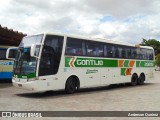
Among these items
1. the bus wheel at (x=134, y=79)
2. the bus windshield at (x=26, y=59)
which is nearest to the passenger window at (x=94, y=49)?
the bus windshield at (x=26, y=59)

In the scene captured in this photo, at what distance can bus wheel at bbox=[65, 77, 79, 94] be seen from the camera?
1612 cm

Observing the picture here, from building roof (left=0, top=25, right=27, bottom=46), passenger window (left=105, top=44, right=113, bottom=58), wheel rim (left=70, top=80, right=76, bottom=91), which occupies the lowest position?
wheel rim (left=70, top=80, right=76, bottom=91)

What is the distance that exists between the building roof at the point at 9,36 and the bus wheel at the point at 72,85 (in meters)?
7.66

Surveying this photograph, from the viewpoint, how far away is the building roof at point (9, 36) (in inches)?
859

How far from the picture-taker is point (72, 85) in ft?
53.9

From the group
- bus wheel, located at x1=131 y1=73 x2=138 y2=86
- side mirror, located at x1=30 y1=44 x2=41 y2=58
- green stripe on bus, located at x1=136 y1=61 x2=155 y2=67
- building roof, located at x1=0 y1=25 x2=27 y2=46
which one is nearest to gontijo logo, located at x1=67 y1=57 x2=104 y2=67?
side mirror, located at x1=30 y1=44 x2=41 y2=58

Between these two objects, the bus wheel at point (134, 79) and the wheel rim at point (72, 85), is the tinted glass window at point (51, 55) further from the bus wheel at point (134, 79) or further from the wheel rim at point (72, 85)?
the bus wheel at point (134, 79)

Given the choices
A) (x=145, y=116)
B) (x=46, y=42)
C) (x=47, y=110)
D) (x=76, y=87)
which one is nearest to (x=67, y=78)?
(x=76, y=87)

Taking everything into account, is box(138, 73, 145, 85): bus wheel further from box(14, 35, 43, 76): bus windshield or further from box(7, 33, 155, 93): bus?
box(14, 35, 43, 76): bus windshield

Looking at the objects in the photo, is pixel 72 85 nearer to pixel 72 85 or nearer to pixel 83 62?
pixel 72 85

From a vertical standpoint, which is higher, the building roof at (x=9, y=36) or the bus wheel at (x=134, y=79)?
the building roof at (x=9, y=36)

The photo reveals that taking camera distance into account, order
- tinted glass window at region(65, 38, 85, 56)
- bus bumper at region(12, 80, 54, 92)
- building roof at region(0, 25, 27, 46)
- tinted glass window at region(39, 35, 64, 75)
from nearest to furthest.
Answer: bus bumper at region(12, 80, 54, 92)
tinted glass window at region(39, 35, 64, 75)
tinted glass window at region(65, 38, 85, 56)
building roof at region(0, 25, 27, 46)

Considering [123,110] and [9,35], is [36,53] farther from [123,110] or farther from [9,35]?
[9,35]

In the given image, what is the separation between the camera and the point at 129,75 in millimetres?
22359
